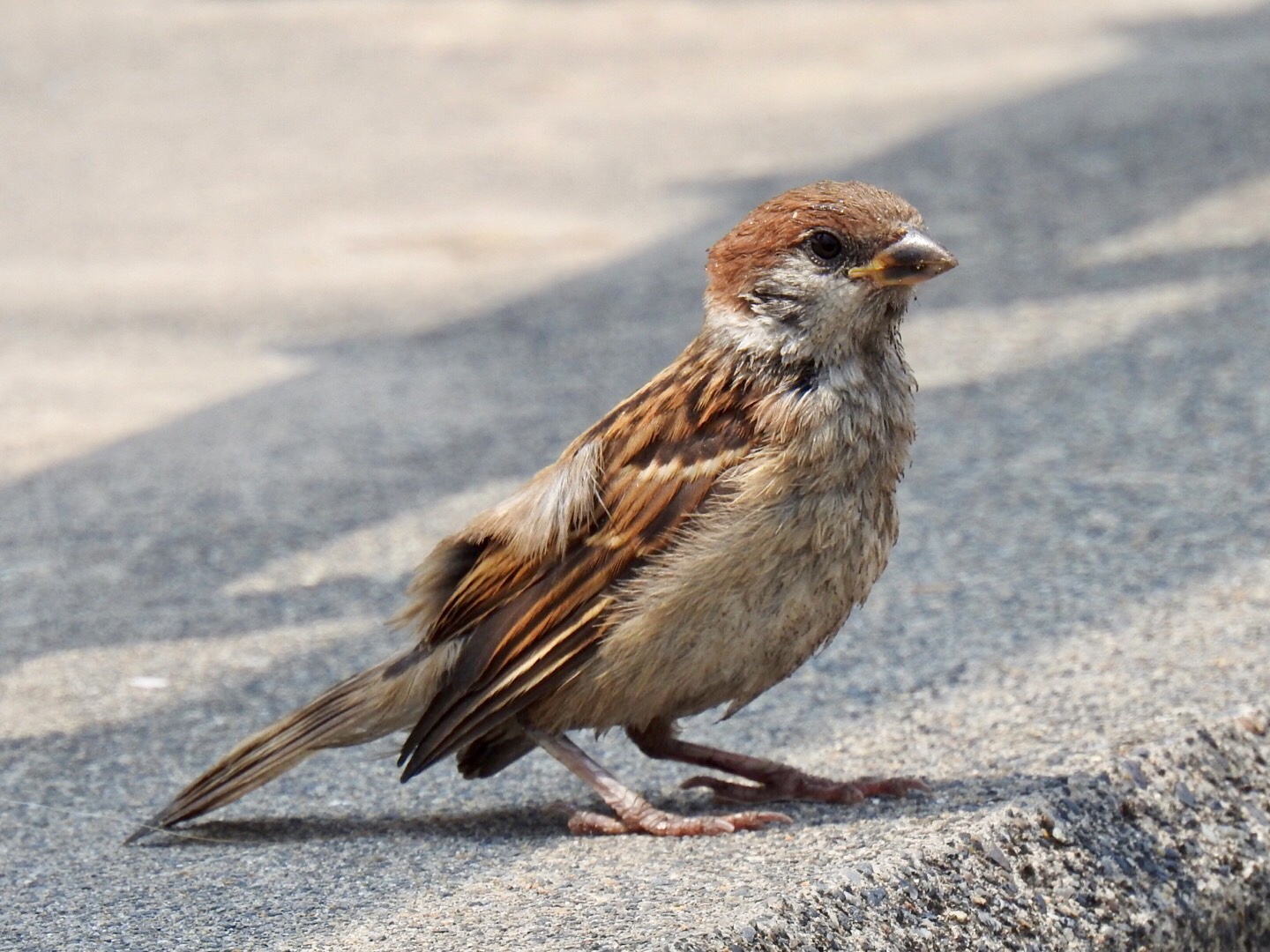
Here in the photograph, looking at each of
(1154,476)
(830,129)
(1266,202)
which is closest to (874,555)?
(1154,476)

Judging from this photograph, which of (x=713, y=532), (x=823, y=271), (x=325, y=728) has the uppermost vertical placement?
(x=823, y=271)

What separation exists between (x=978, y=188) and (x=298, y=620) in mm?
4776

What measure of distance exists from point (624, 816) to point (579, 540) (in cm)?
52

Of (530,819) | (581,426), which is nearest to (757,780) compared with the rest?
(530,819)

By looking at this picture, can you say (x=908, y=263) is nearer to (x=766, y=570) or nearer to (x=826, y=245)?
(x=826, y=245)

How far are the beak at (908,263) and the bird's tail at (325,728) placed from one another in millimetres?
1036

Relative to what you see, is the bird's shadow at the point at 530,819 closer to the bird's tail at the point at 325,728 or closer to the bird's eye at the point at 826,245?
the bird's tail at the point at 325,728

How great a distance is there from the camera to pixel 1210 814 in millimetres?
3385

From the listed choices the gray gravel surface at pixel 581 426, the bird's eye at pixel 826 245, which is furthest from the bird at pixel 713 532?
the gray gravel surface at pixel 581 426

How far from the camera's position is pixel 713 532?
3137 mm

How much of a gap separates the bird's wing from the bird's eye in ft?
0.87

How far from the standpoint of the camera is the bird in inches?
123

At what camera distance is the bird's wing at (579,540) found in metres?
3.21

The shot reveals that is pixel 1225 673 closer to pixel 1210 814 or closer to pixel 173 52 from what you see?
pixel 1210 814
